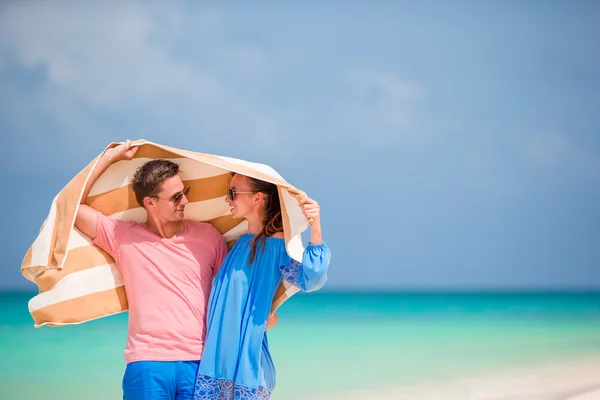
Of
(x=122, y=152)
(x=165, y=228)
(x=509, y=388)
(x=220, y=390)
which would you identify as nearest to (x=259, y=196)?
(x=165, y=228)

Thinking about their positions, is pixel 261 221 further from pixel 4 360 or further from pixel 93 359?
pixel 4 360

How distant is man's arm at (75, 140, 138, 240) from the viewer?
3.33 meters

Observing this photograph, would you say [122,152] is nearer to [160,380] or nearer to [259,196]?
[259,196]

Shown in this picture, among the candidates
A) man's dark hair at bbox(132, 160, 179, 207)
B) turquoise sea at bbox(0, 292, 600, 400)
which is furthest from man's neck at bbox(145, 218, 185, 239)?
turquoise sea at bbox(0, 292, 600, 400)

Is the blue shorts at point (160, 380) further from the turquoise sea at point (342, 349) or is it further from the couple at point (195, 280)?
the turquoise sea at point (342, 349)

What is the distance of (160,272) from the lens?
3.29 metres

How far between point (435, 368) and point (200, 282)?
634cm

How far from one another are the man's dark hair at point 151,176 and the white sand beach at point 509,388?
4.39 m

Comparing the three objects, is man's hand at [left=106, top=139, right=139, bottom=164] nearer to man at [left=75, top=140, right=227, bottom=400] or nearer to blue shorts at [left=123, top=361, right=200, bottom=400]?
man at [left=75, top=140, right=227, bottom=400]

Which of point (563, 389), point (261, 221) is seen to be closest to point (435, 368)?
point (563, 389)

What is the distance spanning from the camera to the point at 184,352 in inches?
125

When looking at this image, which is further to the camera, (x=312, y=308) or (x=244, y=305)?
(x=312, y=308)

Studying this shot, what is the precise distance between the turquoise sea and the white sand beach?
36 centimetres

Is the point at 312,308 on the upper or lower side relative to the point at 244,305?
A: upper
